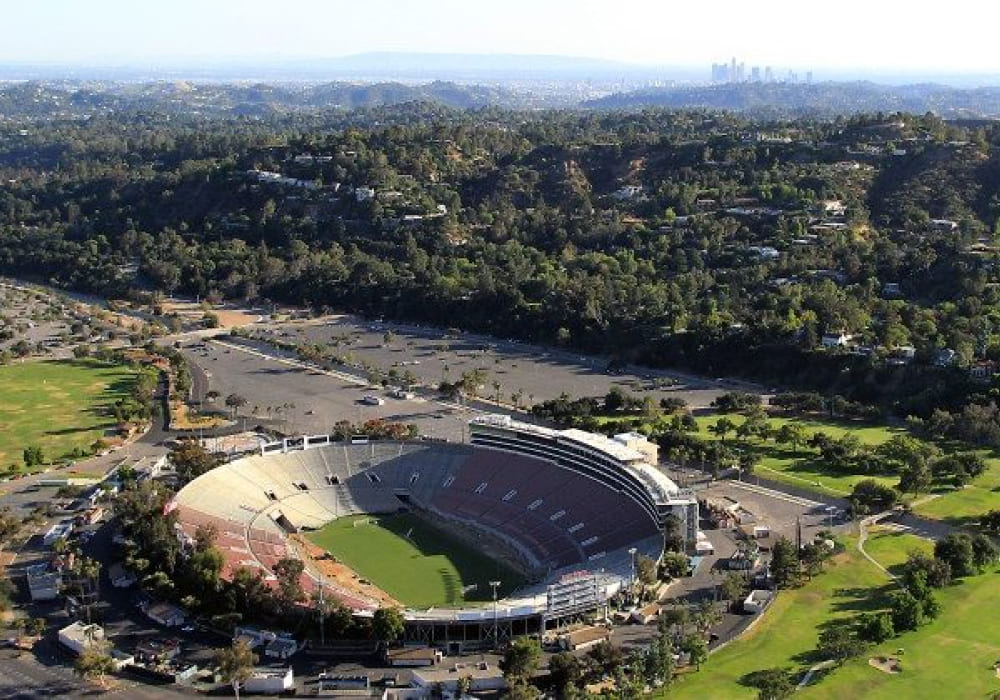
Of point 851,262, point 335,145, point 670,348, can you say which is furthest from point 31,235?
point 851,262

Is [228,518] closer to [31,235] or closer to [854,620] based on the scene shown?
[854,620]

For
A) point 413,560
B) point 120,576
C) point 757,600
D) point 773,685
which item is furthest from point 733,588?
point 120,576

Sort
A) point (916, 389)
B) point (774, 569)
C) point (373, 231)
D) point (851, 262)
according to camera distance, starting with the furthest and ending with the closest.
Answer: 1. point (373, 231)
2. point (851, 262)
3. point (916, 389)
4. point (774, 569)

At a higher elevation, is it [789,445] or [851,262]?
[851,262]

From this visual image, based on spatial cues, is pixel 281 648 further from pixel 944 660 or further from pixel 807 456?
pixel 807 456

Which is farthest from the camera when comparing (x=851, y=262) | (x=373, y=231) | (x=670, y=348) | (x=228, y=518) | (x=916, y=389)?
(x=373, y=231)

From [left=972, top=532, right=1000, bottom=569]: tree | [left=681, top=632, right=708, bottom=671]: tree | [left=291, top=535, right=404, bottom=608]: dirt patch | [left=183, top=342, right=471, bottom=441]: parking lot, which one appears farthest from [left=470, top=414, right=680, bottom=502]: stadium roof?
[left=972, top=532, right=1000, bottom=569]: tree

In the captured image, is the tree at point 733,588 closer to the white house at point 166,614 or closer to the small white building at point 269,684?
the small white building at point 269,684

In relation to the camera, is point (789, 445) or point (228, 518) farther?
point (789, 445)
